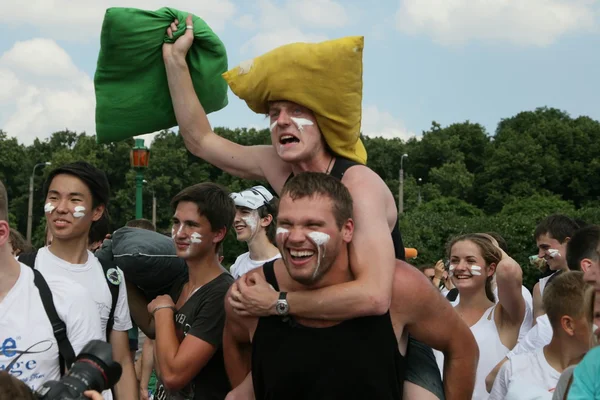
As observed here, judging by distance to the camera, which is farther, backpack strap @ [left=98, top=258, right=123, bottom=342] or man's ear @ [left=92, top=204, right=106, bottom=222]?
man's ear @ [left=92, top=204, right=106, bottom=222]

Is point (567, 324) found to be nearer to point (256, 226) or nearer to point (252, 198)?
point (256, 226)

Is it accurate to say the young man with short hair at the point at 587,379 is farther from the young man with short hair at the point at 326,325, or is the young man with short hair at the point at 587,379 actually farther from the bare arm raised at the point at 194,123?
the bare arm raised at the point at 194,123

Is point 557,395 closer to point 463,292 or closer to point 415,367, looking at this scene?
point 415,367

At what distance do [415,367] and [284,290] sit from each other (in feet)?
2.25

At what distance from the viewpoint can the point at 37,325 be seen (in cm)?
329

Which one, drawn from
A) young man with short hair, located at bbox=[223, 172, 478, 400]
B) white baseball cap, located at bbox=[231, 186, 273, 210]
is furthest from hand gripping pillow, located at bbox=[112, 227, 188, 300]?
white baseball cap, located at bbox=[231, 186, 273, 210]

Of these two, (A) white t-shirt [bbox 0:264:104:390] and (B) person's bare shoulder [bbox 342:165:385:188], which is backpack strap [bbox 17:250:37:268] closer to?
(A) white t-shirt [bbox 0:264:104:390]

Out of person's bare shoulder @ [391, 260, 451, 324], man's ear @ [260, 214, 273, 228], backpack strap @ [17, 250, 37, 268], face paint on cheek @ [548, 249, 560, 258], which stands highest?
man's ear @ [260, 214, 273, 228]

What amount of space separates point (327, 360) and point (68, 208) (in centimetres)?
155

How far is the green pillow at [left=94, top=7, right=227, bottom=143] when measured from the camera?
12.8ft

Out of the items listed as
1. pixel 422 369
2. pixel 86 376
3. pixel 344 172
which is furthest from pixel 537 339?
pixel 86 376

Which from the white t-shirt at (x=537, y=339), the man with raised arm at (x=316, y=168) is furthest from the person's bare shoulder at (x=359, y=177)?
the white t-shirt at (x=537, y=339)

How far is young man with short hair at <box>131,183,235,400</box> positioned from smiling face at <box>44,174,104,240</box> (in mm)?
567

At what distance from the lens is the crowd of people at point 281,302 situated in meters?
3.04
